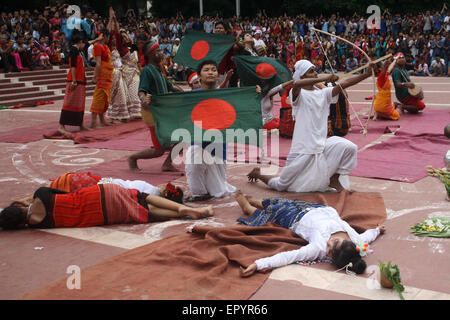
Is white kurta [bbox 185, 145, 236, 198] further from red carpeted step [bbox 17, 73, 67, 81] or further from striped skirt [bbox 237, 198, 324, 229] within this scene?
red carpeted step [bbox 17, 73, 67, 81]

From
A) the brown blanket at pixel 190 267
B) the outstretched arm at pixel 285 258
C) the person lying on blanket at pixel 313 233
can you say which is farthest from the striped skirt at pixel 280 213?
the outstretched arm at pixel 285 258

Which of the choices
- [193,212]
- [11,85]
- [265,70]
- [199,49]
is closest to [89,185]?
[193,212]

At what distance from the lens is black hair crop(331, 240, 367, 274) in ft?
11.2

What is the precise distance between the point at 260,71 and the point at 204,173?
299 centimetres

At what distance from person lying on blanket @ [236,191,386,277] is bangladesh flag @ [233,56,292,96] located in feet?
Result: 12.1

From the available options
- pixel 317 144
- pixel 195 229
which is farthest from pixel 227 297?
pixel 317 144

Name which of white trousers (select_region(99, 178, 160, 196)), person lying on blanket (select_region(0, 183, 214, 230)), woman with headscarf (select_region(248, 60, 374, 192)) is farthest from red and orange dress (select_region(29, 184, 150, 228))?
woman with headscarf (select_region(248, 60, 374, 192))

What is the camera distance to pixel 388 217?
461 cm

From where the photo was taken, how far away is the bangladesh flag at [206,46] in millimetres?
7973

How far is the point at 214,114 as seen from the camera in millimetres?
5492

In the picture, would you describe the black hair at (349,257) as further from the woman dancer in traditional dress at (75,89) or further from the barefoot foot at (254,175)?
the woman dancer in traditional dress at (75,89)

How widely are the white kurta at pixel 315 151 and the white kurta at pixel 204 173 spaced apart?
716mm

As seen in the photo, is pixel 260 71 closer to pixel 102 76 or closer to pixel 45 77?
pixel 102 76
